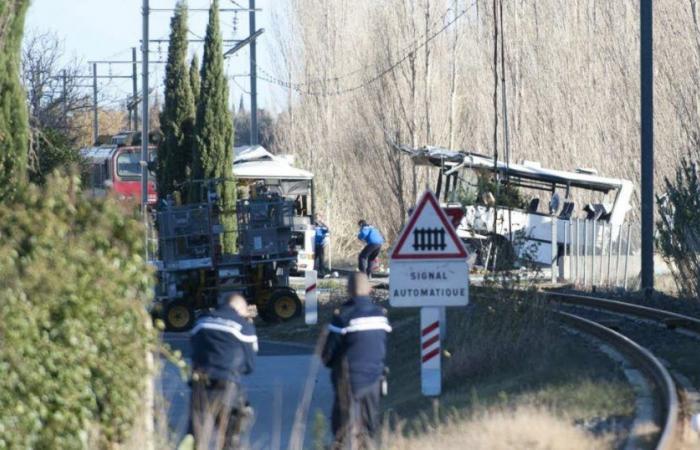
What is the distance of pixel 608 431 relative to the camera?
11195 millimetres

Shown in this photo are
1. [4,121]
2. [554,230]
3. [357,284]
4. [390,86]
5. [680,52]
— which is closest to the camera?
[357,284]

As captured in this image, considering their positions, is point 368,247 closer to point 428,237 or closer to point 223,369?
point 428,237

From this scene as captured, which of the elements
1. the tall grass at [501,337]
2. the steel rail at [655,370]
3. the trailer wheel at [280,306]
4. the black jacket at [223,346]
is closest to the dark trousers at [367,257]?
the trailer wheel at [280,306]

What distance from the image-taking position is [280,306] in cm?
2664

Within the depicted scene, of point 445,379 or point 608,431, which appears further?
point 445,379

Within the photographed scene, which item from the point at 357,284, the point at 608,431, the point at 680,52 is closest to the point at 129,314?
the point at 357,284

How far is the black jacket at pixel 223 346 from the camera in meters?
10.5

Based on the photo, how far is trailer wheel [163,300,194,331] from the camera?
84.5 feet

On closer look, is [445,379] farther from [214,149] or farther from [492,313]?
[214,149]

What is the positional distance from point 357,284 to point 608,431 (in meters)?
2.29

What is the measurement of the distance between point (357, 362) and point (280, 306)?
15777mm

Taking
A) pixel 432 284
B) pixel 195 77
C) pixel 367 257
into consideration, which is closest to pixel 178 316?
pixel 367 257

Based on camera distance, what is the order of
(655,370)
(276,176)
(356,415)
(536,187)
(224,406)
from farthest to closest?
(536,187), (276,176), (655,370), (356,415), (224,406)

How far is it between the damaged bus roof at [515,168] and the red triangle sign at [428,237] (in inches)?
901
